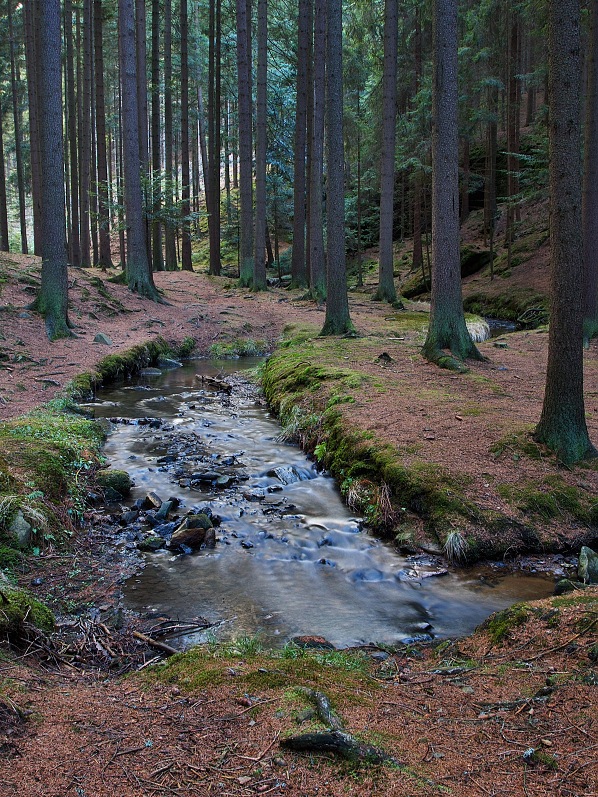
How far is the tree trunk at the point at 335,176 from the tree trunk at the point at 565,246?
7849mm

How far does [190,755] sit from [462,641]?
2.54 m

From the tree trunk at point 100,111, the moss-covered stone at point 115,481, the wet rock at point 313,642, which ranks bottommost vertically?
the wet rock at point 313,642

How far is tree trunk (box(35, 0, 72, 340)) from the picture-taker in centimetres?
1316

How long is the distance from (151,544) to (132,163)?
55.1 ft

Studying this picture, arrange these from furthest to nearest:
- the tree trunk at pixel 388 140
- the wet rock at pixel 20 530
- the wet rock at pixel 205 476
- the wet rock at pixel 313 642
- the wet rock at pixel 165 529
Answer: the tree trunk at pixel 388 140
the wet rock at pixel 205 476
the wet rock at pixel 165 529
the wet rock at pixel 20 530
the wet rock at pixel 313 642

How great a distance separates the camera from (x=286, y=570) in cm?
596

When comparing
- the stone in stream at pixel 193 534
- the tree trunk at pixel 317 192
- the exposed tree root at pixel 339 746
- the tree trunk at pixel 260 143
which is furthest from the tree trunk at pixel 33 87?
the exposed tree root at pixel 339 746

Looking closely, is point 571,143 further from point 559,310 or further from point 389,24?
point 389,24

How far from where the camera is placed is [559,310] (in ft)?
22.1

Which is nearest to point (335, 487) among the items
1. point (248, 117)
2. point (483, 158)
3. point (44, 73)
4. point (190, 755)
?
point (190, 755)

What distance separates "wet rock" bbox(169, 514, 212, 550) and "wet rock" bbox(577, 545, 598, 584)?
147 inches

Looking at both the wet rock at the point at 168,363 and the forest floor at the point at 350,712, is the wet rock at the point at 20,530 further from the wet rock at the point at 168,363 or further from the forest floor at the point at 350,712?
the wet rock at the point at 168,363

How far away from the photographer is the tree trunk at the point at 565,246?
628 cm

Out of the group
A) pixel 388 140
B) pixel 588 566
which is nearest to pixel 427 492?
pixel 588 566
